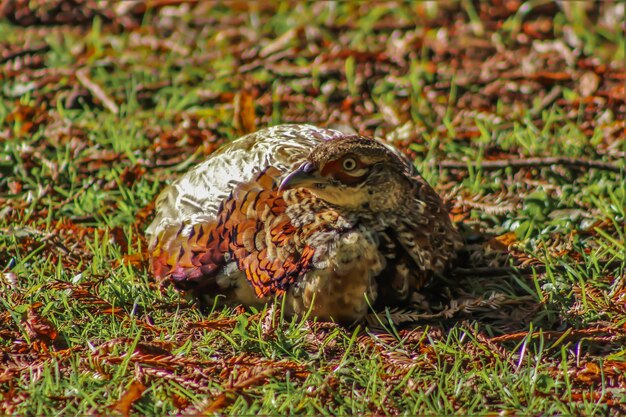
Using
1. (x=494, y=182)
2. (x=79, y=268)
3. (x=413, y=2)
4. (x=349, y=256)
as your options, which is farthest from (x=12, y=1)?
(x=349, y=256)

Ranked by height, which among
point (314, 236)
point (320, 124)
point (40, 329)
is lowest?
point (40, 329)

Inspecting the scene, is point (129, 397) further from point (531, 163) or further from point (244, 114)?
point (244, 114)

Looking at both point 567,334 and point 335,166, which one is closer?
point 567,334

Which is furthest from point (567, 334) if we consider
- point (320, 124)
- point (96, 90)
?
point (96, 90)

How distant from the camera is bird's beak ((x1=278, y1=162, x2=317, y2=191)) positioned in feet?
12.8

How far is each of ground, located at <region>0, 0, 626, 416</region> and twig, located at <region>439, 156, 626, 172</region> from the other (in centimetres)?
1

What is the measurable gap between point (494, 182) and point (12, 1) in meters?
3.95

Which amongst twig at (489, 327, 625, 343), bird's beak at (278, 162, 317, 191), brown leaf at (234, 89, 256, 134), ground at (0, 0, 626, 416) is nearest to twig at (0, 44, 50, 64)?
ground at (0, 0, 626, 416)

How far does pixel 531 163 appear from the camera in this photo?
522cm

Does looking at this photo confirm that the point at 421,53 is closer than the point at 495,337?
No

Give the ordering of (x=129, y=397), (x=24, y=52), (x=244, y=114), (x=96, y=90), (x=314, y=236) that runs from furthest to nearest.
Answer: (x=24, y=52), (x=96, y=90), (x=244, y=114), (x=314, y=236), (x=129, y=397)

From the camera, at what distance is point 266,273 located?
3.97m

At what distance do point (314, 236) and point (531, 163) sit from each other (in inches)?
68.3

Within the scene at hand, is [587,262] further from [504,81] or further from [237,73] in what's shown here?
[237,73]
